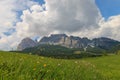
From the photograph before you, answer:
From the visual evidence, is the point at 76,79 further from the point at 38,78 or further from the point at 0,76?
the point at 0,76

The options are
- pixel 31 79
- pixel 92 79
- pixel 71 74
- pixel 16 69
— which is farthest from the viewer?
pixel 92 79

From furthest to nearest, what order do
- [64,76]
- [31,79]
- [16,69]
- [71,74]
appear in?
1. [71,74]
2. [64,76]
3. [16,69]
4. [31,79]

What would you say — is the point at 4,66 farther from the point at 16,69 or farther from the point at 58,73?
the point at 58,73

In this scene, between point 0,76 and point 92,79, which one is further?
point 92,79

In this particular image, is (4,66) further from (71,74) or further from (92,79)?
(92,79)

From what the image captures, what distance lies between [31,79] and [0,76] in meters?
1.32

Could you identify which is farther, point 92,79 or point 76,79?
point 92,79

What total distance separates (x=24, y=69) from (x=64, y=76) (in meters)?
1.90

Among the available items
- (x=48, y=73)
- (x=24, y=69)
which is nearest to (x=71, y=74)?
(x=48, y=73)

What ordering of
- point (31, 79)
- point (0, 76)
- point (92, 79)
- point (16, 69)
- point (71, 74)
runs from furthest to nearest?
point (92, 79)
point (71, 74)
point (16, 69)
point (31, 79)
point (0, 76)

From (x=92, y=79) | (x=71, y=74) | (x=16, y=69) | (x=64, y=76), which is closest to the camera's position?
(x=16, y=69)

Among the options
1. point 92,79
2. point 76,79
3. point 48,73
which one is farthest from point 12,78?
point 92,79

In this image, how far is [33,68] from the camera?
11.6 meters

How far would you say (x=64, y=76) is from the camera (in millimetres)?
11711
